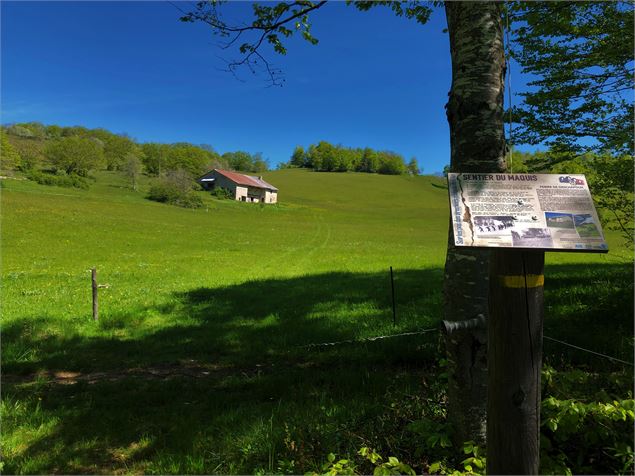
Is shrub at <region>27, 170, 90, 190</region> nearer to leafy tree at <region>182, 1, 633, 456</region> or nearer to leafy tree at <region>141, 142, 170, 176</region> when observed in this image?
leafy tree at <region>141, 142, 170, 176</region>

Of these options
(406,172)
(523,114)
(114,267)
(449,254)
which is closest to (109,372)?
(449,254)

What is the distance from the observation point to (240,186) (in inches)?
3383

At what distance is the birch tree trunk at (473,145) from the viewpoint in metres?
3.13

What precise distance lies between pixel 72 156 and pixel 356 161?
94.6m

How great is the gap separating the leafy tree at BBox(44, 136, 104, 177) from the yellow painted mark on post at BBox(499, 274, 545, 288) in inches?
3702

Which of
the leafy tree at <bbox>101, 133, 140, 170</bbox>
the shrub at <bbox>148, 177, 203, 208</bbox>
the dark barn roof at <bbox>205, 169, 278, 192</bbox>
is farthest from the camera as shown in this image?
the leafy tree at <bbox>101, 133, 140, 170</bbox>

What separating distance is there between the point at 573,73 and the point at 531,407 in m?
8.26

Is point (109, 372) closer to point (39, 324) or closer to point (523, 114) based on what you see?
point (39, 324)

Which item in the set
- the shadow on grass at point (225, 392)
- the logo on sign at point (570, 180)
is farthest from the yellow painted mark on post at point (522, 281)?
the shadow on grass at point (225, 392)

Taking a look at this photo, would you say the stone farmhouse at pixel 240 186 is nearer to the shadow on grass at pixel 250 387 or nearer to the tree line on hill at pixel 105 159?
the tree line on hill at pixel 105 159

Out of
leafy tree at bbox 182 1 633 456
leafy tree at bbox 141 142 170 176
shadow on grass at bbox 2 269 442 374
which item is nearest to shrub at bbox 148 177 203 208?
leafy tree at bbox 141 142 170 176

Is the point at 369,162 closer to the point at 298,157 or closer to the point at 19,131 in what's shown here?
the point at 298,157

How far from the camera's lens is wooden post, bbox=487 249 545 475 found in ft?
7.35

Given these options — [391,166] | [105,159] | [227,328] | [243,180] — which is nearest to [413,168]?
[391,166]
